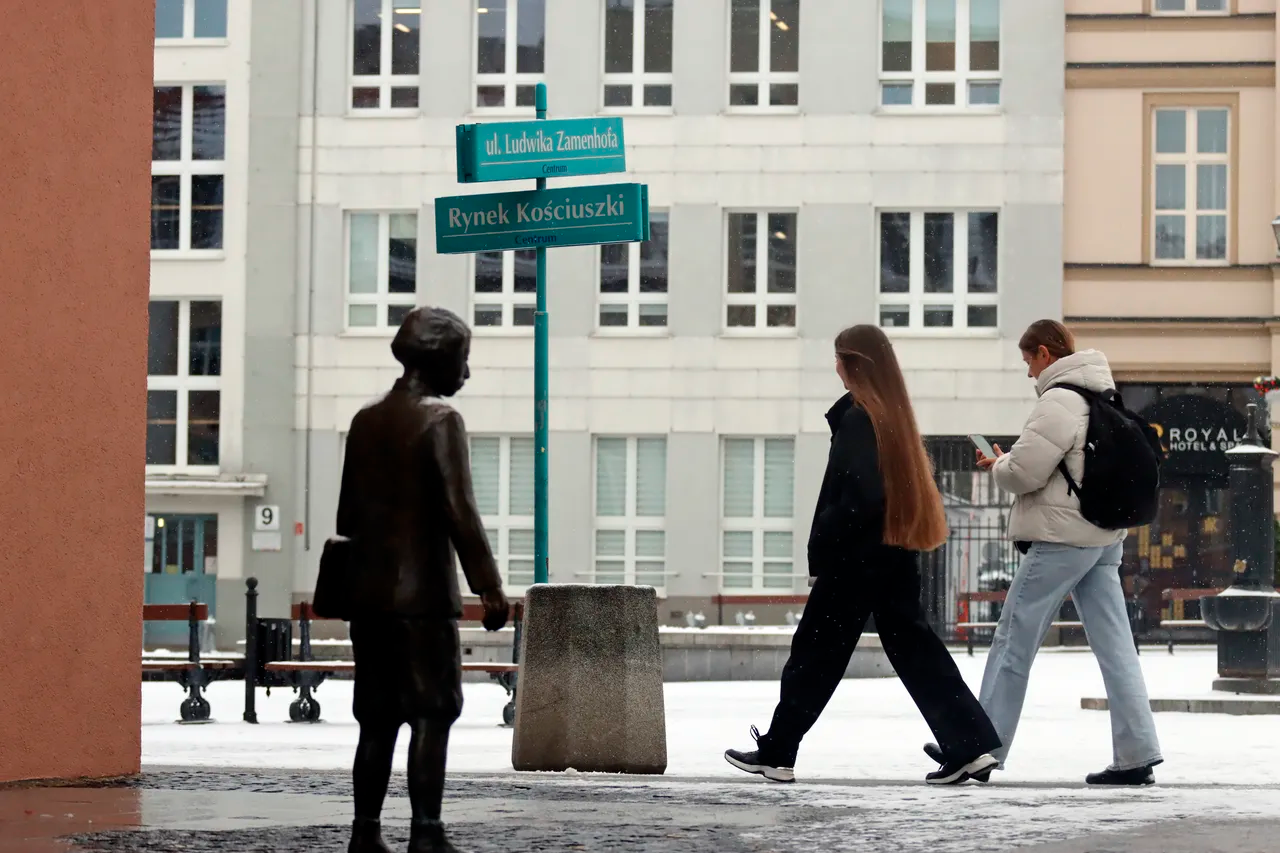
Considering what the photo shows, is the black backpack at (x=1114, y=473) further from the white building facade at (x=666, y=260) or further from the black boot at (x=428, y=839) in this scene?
the white building facade at (x=666, y=260)

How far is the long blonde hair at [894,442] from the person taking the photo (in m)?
9.52

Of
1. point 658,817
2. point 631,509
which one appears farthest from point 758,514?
point 658,817

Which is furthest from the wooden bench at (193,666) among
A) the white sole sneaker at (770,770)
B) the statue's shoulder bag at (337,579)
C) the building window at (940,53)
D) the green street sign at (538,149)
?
the building window at (940,53)

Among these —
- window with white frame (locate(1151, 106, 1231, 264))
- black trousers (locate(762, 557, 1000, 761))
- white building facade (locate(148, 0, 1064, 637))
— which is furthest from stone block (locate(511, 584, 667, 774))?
window with white frame (locate(1151, 106, 1231, 264))

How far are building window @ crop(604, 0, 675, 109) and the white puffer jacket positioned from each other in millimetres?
23502

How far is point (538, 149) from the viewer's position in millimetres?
11594

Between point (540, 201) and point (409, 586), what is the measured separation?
17.9 ft

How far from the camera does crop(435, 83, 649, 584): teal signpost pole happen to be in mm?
11367

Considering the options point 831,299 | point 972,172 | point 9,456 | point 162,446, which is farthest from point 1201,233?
point 9,456

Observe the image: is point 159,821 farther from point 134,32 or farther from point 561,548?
point 561,548

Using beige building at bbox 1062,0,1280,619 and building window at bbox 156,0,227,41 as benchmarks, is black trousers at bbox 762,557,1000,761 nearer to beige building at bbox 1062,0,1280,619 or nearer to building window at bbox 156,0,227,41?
beige building at bbox 1062,0,1280,619

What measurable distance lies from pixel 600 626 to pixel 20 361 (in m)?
2.91

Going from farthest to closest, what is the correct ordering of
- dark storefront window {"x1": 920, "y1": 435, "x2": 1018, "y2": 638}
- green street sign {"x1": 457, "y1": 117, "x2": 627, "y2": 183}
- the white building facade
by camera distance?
the white building facade < dark storefront window {"x1": 920, "y1": 435, "x2": 1018, "y2": 638} < green street sign {"x1": 457, "y1": 117, "x2": 627, "y2": 183}

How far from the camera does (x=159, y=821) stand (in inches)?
308
